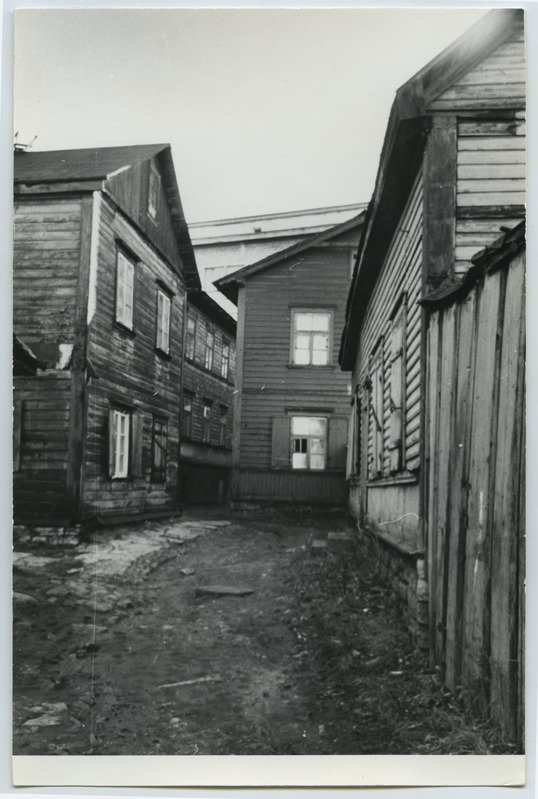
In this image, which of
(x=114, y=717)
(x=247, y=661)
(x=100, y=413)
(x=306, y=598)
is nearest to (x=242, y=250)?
(x=100, y=413)

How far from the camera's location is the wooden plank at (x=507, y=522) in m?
2.80

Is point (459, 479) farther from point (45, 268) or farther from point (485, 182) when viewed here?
point (45, 268)

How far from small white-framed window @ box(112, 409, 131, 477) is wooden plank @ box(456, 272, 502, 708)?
3.11 meters

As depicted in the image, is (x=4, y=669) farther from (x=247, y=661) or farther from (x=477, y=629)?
(x=477, y=629)

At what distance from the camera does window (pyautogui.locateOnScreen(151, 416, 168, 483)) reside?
594 cm

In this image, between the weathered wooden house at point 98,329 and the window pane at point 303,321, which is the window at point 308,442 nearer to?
the window pane at point 303,321


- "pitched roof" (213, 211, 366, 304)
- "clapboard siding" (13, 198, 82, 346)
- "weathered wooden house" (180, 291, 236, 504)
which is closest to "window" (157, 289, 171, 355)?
"weathered wooden house" (180, 291, 236, 504)

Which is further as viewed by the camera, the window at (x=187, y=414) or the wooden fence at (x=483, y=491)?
the window at (x=187, y=414)

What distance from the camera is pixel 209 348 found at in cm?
704

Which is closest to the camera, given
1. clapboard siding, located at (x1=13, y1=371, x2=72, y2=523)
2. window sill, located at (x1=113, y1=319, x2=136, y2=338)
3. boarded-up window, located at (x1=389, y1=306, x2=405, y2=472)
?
clapboard siding, located at (x1=13, y1=371, x2=72, y2=523)

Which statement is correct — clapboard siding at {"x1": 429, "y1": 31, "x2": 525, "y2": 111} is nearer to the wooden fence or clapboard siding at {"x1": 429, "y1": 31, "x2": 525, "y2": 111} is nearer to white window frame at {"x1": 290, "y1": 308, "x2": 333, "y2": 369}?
the wooden fence

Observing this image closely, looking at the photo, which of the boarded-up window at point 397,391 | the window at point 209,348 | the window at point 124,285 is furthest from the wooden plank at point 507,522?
the window at point 209,348

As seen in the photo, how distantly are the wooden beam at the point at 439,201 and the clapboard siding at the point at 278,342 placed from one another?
8.76 feet

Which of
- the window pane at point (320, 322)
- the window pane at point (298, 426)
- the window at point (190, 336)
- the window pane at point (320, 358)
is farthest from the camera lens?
the window pane at point (320, 358)
